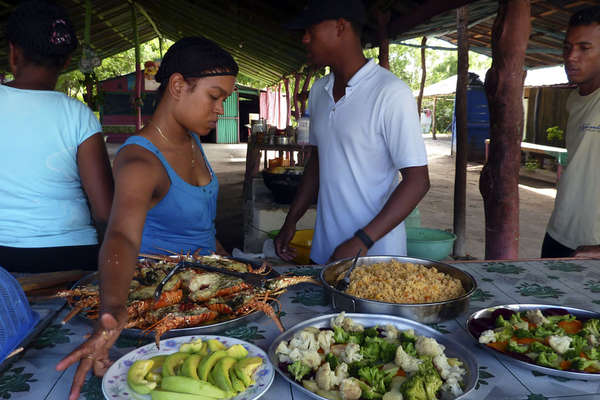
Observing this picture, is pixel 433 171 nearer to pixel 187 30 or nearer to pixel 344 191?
pixel 187 30

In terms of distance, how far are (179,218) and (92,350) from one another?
0.91 meters

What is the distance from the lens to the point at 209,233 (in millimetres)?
2023

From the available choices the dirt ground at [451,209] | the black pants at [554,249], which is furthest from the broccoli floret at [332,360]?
the dirt ground at [451,209]

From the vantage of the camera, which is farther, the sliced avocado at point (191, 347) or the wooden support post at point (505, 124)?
the wooden support post at point (505, 124)

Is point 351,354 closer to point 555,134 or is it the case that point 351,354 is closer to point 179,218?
point 179,218

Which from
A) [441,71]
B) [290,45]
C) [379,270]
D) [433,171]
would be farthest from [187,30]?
[441,71]

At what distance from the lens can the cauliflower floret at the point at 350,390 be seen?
36.9 inches

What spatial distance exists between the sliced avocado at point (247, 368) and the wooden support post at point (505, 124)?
2618 mm

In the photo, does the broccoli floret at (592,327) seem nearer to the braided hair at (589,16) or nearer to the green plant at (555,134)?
the braided hair at (589,16)

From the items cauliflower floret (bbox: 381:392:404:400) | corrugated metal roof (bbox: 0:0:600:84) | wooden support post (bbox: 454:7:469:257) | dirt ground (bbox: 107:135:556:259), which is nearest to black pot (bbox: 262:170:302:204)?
dirt ground (bbox: 107:135:556:259)

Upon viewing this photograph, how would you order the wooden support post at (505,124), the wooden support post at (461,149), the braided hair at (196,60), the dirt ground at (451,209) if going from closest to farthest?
the braided hair at (196,60) → the wooden support post at (505,124) → the wooden support post at (461,149) → the dirt ground at (451,209)

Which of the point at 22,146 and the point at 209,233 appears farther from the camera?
the point at 209,233

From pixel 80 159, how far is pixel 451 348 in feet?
5.12

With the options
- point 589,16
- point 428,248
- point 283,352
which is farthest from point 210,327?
point 589,16
